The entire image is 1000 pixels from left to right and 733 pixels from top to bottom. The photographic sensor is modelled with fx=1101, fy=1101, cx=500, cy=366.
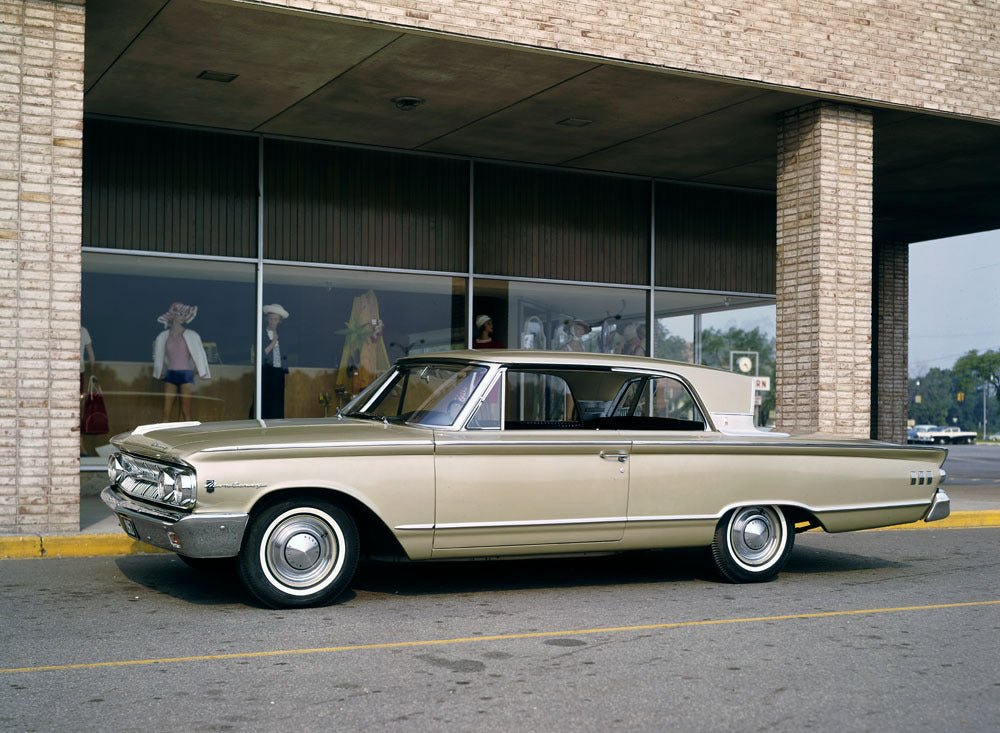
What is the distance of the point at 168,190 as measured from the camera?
13.8m

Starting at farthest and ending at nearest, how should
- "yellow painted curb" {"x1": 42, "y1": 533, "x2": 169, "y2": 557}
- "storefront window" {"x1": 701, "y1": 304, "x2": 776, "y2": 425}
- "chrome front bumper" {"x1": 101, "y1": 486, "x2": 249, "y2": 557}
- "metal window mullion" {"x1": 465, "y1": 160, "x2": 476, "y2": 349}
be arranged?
"storefront window" {"x1": 701, "y1": 304, "x2": 776, "y2": 425}, "metal window mullion" {"x1": 465, "y1": 160, "x2": 476, "y2": 349}, "yellow painted curb" {"x1": 42, "y1": 533, "x2": 169, "y2": 557}, "chrome front bumper" {"x1": 101, "y1": 486, "x2": 249, "y2": 557}

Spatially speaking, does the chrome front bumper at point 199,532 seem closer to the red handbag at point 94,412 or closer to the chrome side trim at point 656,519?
the chrome side trim at point 656,519

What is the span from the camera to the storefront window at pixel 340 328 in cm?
1441

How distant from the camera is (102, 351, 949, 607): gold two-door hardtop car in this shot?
6.40 metres

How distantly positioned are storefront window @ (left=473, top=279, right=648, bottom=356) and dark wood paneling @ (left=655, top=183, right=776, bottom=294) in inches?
32.3

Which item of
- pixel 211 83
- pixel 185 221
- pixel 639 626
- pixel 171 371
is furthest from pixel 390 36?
pixel 639 626

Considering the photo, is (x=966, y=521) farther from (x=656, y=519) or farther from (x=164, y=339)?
(x=164, y=339)

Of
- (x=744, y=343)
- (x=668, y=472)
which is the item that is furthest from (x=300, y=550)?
(x=744, y=343)

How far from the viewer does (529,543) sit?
23.0 feet

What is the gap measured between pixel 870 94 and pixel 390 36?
568 centimetres

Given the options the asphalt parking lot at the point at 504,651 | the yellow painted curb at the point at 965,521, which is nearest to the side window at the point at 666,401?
the asphalt parking lot at the point at 504,651

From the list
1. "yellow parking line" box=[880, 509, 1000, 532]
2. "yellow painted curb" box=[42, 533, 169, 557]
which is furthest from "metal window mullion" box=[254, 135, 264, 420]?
"yellow parking line" box=[880, 509, 1000, 532]

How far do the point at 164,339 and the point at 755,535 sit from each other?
28.2ft

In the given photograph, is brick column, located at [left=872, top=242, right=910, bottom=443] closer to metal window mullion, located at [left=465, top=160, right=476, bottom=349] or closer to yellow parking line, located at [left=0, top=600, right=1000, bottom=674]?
metal window mullion, located at [left=465, top=160, right=476, bottom=349]
